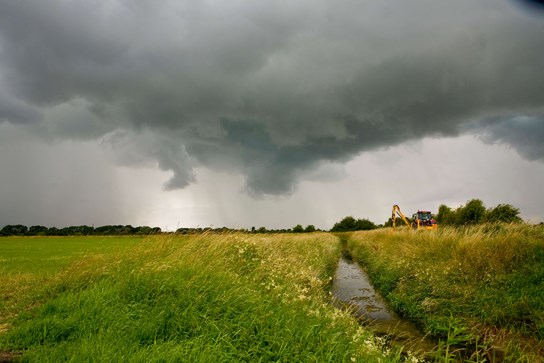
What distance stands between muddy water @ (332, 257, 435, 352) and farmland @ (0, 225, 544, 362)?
Result: 1.43 feet

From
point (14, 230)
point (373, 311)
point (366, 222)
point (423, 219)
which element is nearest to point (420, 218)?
point (423, 219)

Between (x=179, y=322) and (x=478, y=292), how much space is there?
948 centimetres

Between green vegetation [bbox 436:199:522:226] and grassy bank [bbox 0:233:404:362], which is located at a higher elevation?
green vegetation [bbox 436:199:522:226]

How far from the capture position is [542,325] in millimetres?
7711

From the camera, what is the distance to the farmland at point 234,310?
5125 millimetres

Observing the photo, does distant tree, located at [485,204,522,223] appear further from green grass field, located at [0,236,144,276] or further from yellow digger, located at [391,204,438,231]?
green grass field, located at [0,236,144,276]

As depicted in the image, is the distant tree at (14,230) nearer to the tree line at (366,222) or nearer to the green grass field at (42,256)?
the tree line at (366,222)

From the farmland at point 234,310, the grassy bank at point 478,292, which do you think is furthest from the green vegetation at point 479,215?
the farmland at point 234,310

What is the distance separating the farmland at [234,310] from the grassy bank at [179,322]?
0.02 metres

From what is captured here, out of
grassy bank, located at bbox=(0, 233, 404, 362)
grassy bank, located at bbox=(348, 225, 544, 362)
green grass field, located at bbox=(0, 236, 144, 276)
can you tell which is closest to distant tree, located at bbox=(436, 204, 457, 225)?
grassy bank, located at bbox=(348, 225, 544, 362)

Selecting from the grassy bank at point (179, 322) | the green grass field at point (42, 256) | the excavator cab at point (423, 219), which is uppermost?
the excavator cab at point (423, 219)

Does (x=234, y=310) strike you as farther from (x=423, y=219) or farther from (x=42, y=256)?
(x=423, y=219)

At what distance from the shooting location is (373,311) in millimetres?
11836

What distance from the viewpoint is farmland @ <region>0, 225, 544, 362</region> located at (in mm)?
5125
